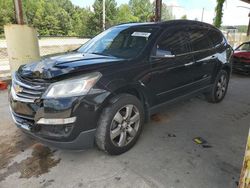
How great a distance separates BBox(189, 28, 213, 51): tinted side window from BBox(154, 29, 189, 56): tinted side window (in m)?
0.20

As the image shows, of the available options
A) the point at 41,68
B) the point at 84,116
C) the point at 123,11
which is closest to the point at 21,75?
the point at 41,68

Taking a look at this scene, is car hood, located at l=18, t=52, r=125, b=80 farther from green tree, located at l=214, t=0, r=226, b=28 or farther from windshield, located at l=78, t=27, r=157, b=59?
green tree, located at l=214, t=0, r=226, b=28

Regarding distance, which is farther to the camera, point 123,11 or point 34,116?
point 123,11

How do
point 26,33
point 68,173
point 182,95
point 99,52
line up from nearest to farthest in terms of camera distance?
point 68,173, point 99,52, point 182,95, point 26,33

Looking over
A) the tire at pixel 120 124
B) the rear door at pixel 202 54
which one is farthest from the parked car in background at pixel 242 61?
the tire at pixel 120 124

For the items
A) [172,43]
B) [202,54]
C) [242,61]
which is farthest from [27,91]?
[242,61]

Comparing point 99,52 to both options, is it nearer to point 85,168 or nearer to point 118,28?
point 118,28

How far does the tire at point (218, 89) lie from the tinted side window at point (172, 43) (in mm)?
1393

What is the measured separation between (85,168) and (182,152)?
1.24 m

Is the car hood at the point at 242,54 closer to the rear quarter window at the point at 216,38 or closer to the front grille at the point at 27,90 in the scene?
the rear quarter window at the point at 216,38

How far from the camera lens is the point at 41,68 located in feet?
8.59

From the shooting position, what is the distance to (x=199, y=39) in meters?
4.14

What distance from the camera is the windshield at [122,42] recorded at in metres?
3.19

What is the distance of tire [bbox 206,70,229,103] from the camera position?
4727 millimetres
